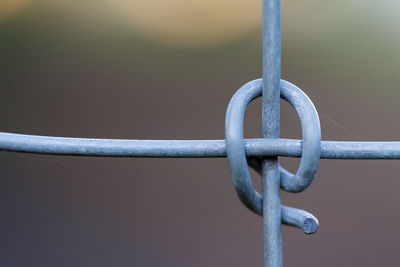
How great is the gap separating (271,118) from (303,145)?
2 centimetres

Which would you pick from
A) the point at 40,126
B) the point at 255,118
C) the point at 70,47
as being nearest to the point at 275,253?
the point at 255,118

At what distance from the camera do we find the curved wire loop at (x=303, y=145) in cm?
20

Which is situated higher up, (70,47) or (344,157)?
(70,47)

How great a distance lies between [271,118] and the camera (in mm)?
210

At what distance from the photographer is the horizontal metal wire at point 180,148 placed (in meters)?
0.20

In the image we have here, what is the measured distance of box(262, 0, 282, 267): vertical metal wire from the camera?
20 cm

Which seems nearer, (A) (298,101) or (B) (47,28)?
(A) (298,101)

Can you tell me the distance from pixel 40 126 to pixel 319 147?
1937mm

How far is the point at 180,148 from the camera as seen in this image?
20 centimetres

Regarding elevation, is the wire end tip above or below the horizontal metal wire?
below

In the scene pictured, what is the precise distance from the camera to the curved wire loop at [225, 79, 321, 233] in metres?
0.20

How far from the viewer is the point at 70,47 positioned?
208 centimetres

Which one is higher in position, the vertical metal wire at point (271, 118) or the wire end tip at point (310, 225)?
the vertical metal wire at point (271, 118)

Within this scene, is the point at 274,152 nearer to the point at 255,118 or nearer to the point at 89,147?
the point at 89,147
